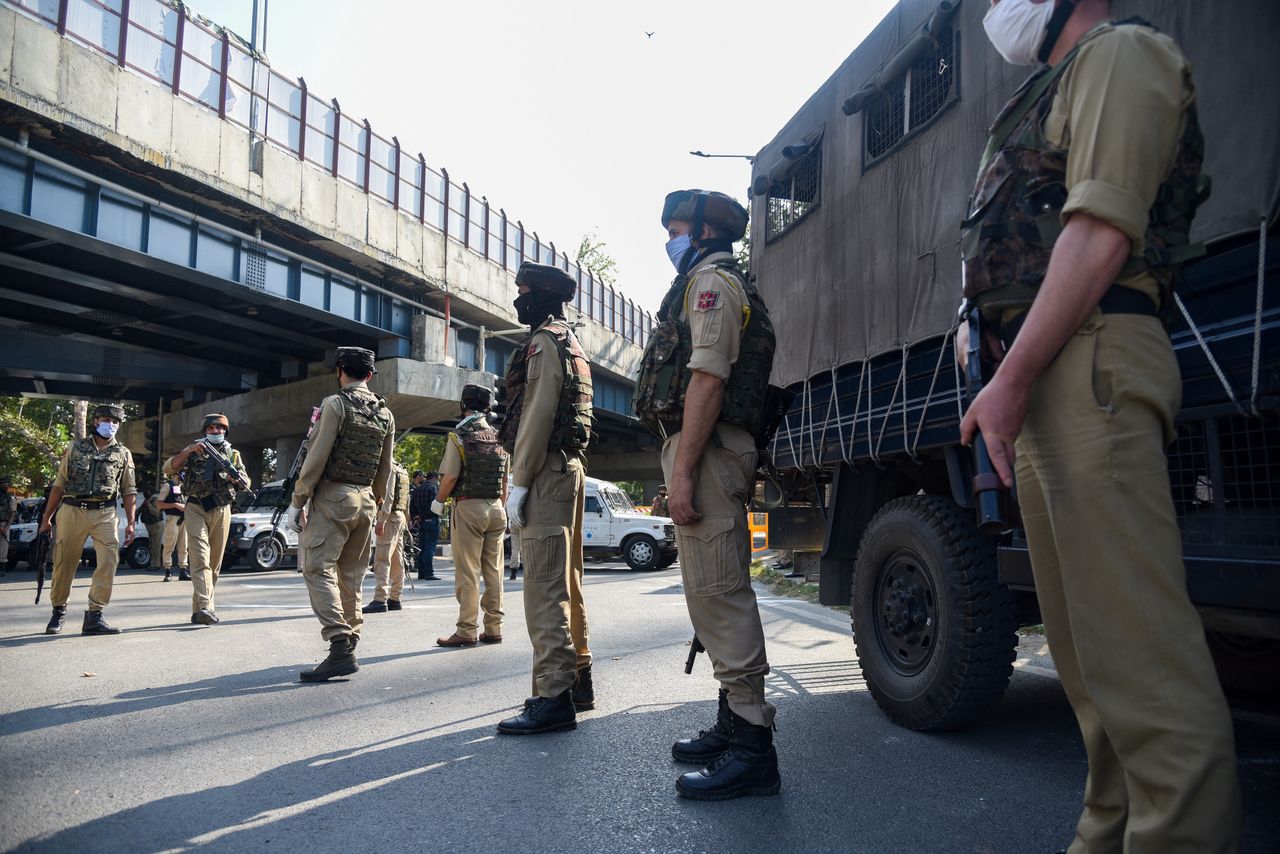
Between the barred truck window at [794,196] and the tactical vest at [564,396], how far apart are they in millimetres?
2124

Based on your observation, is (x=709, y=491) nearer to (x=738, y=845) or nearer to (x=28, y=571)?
(x=738, y=845)

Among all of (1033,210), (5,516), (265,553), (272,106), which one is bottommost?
(265,553)

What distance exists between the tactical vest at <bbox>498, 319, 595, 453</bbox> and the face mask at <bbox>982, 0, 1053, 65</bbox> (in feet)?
7.87

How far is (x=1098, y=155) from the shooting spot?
1.58m

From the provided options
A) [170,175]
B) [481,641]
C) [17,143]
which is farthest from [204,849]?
[170,175]

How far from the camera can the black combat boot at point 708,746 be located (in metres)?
3.17

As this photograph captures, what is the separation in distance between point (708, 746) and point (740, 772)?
404 millimetres

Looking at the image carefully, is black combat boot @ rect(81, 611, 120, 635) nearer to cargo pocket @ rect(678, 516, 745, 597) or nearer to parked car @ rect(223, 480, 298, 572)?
cargo pocket @ rect(678, 516, 745, 597)

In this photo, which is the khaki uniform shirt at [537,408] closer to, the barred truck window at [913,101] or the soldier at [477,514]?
the barred truck window at [913,101]

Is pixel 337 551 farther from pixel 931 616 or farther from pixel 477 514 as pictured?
pixel 931 616

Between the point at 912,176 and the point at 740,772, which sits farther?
the point at 912,176

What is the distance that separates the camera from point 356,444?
5418mm

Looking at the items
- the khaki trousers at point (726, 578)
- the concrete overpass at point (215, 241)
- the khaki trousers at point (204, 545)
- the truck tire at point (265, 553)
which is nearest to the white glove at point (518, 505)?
the khaki trousers at point (726, 578)

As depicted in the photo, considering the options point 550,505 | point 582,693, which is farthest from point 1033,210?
point 582,693
